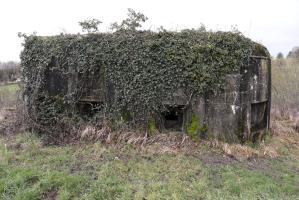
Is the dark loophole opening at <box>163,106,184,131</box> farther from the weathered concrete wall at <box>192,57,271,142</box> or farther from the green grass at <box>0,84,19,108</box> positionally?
the green grass at <box>0,84,19,108</box>

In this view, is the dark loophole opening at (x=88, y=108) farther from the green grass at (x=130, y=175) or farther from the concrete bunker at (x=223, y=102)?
the green grass at (x=130, y=175)

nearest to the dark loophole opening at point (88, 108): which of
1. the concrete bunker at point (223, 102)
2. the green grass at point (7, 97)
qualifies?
the concrete bunker at point (223, 102)

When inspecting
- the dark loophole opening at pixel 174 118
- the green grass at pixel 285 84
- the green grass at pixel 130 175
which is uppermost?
the green grass at pixel 285 84

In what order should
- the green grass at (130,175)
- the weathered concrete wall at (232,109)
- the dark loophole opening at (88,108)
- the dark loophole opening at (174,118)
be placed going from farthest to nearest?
the dark loophole opening at (88,108), the dark loophole opening at (174,118), the weathered concrete wall at (232,109), the green grass at (130,175)

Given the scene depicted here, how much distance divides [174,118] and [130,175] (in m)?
2.66

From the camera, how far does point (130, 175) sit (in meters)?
5.35

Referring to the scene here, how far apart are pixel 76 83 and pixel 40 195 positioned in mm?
3428

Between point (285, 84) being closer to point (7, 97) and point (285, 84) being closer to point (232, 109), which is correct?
point (232, 109)

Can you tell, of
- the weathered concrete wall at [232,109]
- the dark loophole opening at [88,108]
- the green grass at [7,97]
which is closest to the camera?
the weathered concrete wall at [232,109]

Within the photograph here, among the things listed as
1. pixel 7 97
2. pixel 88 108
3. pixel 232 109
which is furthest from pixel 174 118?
pixel 7 97

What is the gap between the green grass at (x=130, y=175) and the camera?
4715mm

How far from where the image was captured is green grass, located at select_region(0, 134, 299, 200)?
15.5 ft

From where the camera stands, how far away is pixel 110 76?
7301 mm

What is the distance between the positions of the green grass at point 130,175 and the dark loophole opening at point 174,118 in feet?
3.79
